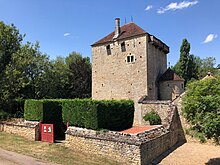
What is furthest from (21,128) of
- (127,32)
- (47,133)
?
(127,32)

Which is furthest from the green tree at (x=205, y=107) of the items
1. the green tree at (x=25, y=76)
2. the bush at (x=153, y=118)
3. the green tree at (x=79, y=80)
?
the green tree at (x=79, y=80)

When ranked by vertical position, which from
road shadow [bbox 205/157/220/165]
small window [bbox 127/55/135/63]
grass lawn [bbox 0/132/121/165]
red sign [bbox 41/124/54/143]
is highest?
small window [bbox 127/55/135/63]

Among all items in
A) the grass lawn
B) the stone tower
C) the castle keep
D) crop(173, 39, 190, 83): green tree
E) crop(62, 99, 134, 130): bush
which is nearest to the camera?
the grass lawn

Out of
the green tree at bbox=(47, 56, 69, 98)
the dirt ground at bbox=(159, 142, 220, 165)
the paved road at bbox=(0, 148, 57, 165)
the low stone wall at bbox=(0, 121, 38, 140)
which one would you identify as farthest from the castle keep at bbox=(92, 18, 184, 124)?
the paved road at bbox=(0, 148, 57, 165)

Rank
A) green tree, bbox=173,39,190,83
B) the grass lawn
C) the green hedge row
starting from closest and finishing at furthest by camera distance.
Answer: the grass lawn, the green hedge row, green tree, bbox=173,39,190,83

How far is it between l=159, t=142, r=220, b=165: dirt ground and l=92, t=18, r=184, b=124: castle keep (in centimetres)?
929

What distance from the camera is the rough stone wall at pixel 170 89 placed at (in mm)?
26703

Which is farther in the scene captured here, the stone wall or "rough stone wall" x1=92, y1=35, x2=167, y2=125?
"rough stone wall" x1=92, y1=35, x2=167, y2=125

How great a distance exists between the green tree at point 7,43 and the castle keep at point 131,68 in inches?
437

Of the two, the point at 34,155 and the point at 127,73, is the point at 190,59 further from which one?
the point at 34,155

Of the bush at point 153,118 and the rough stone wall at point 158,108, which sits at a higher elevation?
the rough stone wall at point 158,108

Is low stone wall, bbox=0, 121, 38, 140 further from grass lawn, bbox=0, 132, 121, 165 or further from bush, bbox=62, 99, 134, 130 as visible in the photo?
bush, bbox=62, 99, 134, 130

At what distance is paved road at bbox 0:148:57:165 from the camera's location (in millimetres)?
10945

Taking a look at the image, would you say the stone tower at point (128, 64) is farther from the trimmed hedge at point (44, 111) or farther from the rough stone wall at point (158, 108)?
the trimmed hedge at point (44, 111)
